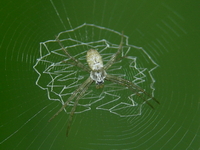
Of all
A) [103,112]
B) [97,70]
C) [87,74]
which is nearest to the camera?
[97,70]

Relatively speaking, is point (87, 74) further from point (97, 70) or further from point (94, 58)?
point (94, 58)

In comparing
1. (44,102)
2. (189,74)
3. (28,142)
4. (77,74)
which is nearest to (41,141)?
(28,142)

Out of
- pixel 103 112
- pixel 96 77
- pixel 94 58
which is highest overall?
pixel 94 58

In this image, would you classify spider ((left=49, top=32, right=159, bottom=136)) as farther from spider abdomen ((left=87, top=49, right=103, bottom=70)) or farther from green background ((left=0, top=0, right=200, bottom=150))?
green background ((left=0, top=0, right=200, bottom=150))

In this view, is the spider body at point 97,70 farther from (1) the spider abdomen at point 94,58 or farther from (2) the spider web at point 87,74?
(2) the spider web at point 87,74

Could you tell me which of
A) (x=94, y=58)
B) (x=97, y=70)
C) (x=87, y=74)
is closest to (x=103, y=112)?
(x=87, y=74)

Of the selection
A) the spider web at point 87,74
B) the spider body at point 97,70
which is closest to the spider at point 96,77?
the spider body at point 97,70

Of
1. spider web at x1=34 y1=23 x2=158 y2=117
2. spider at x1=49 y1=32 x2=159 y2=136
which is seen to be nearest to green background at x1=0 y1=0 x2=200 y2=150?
spider web at x1=34 y1=23 x2=158 y2=117
